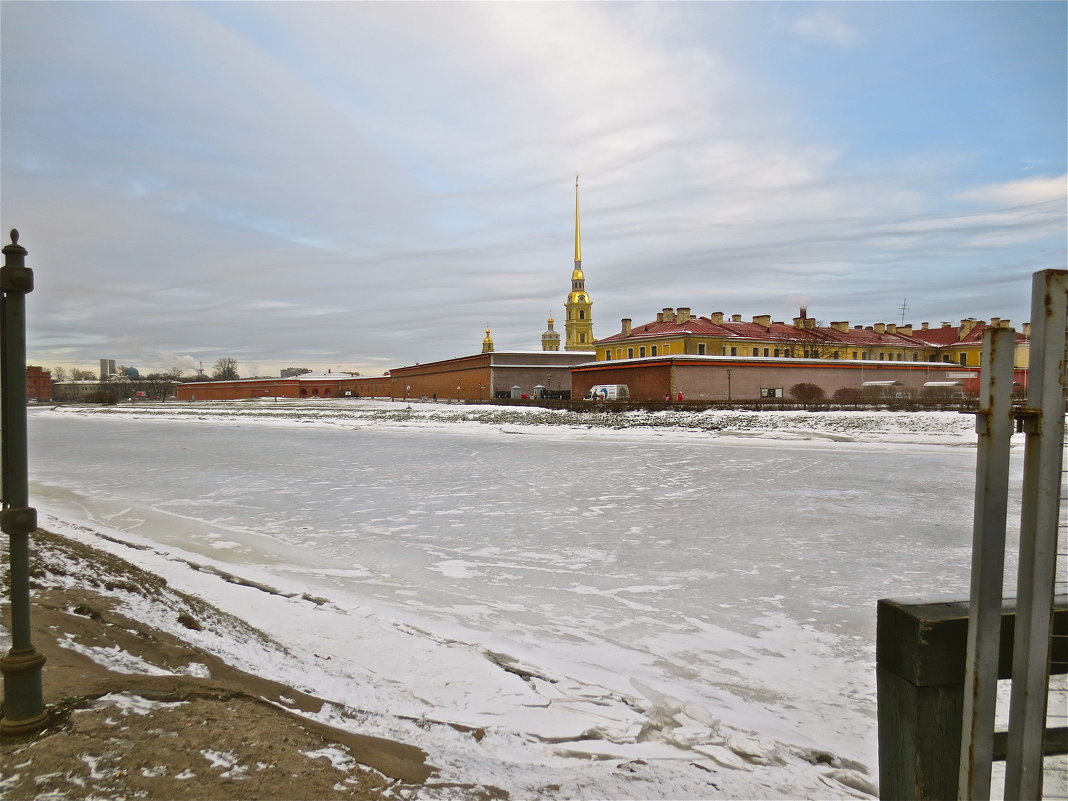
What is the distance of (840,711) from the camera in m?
3.69

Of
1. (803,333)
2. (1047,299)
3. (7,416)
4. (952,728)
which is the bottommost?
(952,728)

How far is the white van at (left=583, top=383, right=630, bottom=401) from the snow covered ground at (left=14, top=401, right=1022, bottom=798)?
28697 mm

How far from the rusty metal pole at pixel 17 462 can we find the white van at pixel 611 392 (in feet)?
133

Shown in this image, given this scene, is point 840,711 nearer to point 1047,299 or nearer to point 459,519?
point 1047,299

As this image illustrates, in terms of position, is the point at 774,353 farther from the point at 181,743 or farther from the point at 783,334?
the point at 181,743

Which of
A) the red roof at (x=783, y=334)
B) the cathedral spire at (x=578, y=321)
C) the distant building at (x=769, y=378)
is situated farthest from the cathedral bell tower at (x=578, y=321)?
the distant building at (x=769, y=378)

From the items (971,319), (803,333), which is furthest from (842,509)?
(971,319)

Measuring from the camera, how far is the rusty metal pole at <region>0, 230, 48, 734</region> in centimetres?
259

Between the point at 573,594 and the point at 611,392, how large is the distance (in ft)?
126

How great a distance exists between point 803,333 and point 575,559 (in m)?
57.4

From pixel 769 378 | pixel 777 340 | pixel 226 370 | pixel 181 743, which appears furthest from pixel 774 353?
pixel 226 370

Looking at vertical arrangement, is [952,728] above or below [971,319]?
below

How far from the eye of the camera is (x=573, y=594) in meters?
5.69

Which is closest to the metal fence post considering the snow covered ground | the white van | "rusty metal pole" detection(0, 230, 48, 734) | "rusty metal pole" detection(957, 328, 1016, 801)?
"rusty metal pole" detection(957, 328, 1016, 801)
